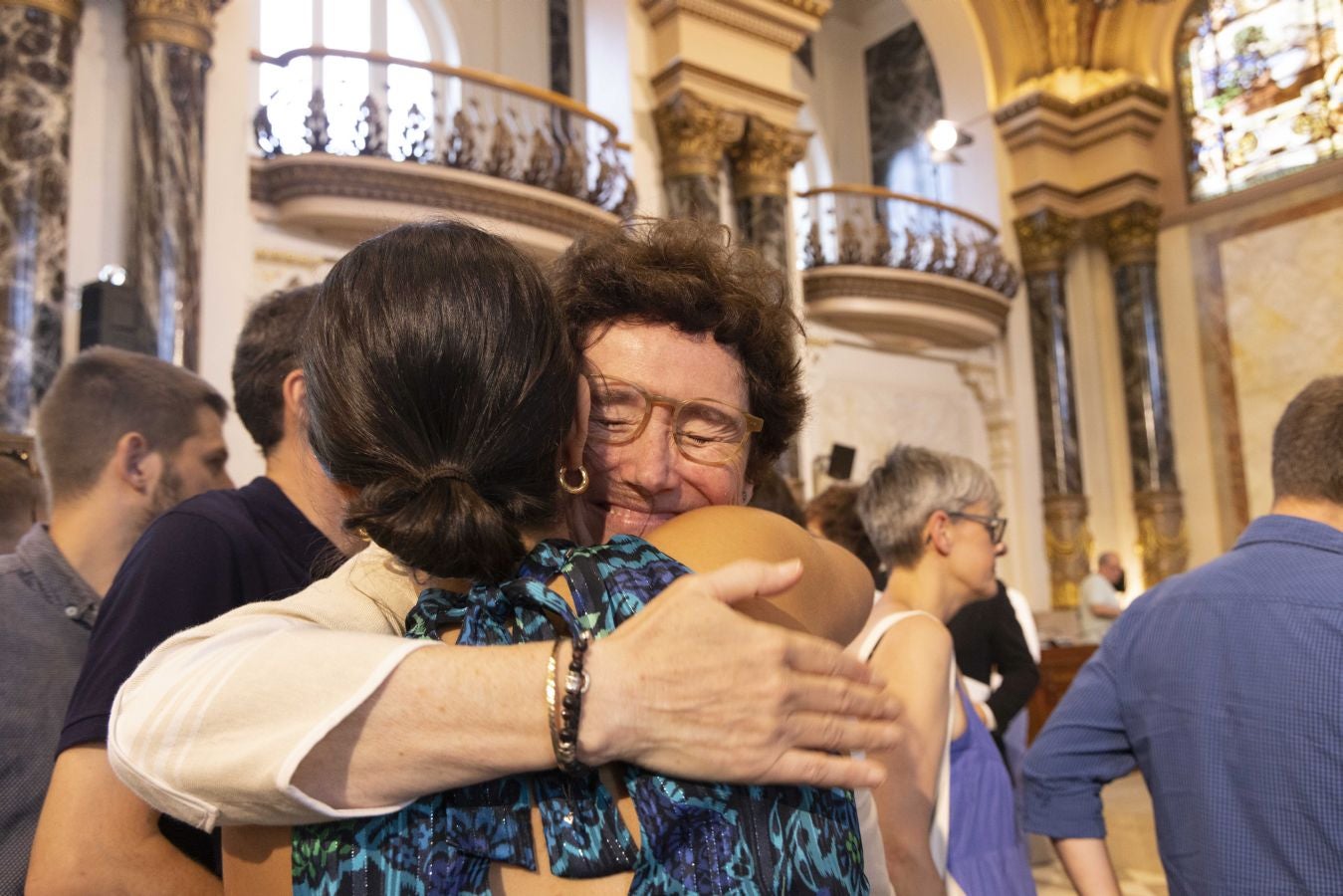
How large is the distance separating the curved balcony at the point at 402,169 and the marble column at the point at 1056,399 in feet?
19.3

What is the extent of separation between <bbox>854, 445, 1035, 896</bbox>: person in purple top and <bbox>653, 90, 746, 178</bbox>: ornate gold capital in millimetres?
7325

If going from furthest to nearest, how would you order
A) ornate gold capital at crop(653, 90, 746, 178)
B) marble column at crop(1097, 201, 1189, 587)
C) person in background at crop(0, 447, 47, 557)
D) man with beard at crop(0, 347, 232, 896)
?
marble column at crop(1097, 201, 1189, 587)
ornate gold capital at crop(653, 90, 746, 178)
person in background at crop(0, 447, 47, 557)
man with beard at crop(0, 347, 232, 896)

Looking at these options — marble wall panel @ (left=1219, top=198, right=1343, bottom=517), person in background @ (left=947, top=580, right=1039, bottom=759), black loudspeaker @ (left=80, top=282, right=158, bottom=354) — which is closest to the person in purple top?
person in background @ (left=947, top=580, right=1039, bottom=759)

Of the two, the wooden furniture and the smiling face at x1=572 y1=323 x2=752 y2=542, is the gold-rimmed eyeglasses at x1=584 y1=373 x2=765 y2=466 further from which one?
the wooden furniture

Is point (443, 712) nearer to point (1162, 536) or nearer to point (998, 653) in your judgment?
point (998, 653)

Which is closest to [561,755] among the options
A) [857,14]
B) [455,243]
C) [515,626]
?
[515,626]

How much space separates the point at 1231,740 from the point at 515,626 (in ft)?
5.44

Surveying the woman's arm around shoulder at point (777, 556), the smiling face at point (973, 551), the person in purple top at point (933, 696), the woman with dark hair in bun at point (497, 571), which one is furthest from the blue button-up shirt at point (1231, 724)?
the woman with dark hair in bun at point (497, 571)

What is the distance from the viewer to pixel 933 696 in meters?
2.13

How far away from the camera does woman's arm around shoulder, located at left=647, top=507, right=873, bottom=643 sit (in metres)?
1.10

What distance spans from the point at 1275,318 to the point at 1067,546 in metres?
3.56

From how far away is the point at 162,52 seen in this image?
24.1ft

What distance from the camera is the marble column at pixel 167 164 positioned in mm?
7211

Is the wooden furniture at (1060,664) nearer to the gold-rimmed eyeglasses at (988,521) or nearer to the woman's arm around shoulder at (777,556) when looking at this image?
the gold-rimmed eyeglasses at (988,521)
